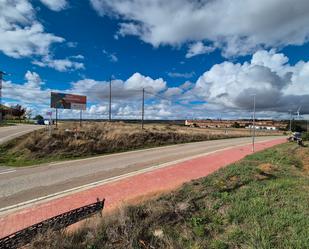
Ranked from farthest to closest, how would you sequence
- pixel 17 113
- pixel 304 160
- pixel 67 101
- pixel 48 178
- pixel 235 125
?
pixel 235 125
pixel 17 113
pixel 67 101
pixel 304 160
pixel 48 178

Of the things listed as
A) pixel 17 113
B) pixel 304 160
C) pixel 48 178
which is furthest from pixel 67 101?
pixel 17 113

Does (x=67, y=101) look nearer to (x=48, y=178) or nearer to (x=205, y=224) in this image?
(x=48, y=178)

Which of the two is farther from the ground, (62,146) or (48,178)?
(62,146)

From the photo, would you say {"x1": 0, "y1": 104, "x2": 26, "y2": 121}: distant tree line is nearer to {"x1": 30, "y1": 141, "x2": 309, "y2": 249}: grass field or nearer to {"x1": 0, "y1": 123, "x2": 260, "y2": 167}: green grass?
{"x1": 0, "y1": 123, "x2": 260, "y2": 167}: green grass

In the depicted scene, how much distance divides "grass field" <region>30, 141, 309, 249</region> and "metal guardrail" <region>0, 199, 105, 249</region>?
0.48ft

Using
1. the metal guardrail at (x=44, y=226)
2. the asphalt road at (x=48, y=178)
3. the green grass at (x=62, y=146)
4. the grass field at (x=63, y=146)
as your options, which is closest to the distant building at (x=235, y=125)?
the grass field at (x=63, y=146)

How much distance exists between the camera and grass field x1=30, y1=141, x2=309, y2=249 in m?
3.87

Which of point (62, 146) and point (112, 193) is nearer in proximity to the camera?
point (112, 193)

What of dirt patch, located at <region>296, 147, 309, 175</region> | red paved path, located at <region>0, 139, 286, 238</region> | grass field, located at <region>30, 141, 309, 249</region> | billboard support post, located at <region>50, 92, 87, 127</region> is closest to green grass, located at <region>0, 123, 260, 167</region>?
red paved path, located at <region>0, 139, 286, 238</region>

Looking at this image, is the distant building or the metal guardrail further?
the distant building

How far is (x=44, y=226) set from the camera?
149 inches

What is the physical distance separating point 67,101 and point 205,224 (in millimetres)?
29116

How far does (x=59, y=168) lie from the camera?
12.2 meters

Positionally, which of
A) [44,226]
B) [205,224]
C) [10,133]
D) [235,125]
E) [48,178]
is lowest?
[235,125]
